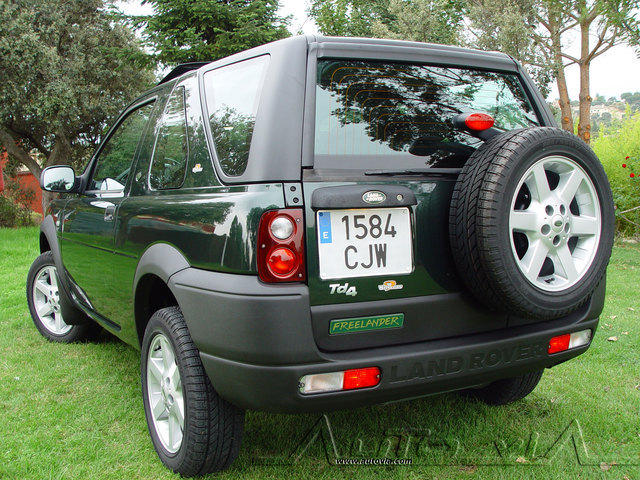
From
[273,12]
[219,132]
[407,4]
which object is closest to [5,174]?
[273,12]

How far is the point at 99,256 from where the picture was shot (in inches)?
129

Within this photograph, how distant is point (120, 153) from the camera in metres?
3.46

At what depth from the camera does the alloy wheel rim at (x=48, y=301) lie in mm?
4484

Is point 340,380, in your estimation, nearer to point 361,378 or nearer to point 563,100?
point 361,378

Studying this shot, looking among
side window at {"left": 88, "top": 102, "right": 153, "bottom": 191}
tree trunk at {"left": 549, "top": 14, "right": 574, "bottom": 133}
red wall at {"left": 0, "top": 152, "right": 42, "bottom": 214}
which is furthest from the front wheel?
red wall at {"left": 0, "top": 152, "right": 42, "bottom": 214}

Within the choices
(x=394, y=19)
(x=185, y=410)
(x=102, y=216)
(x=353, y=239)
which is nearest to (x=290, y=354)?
(x=353, y=239)

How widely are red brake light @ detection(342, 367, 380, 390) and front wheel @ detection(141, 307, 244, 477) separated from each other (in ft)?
1.82

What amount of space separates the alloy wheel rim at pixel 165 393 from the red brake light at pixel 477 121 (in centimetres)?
157

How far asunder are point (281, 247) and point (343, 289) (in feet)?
0.89

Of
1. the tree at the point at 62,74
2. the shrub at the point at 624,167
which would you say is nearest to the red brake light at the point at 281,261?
the shrub at the point at 624,167

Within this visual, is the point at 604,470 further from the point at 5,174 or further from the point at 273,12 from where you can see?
the point at 5,174

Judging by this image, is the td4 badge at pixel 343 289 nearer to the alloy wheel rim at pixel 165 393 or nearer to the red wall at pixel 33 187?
the alloy wheel rim at pixel 165 393

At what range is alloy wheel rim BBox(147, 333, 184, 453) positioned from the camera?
2459 millimetres

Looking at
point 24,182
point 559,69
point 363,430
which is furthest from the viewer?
point 24,182
